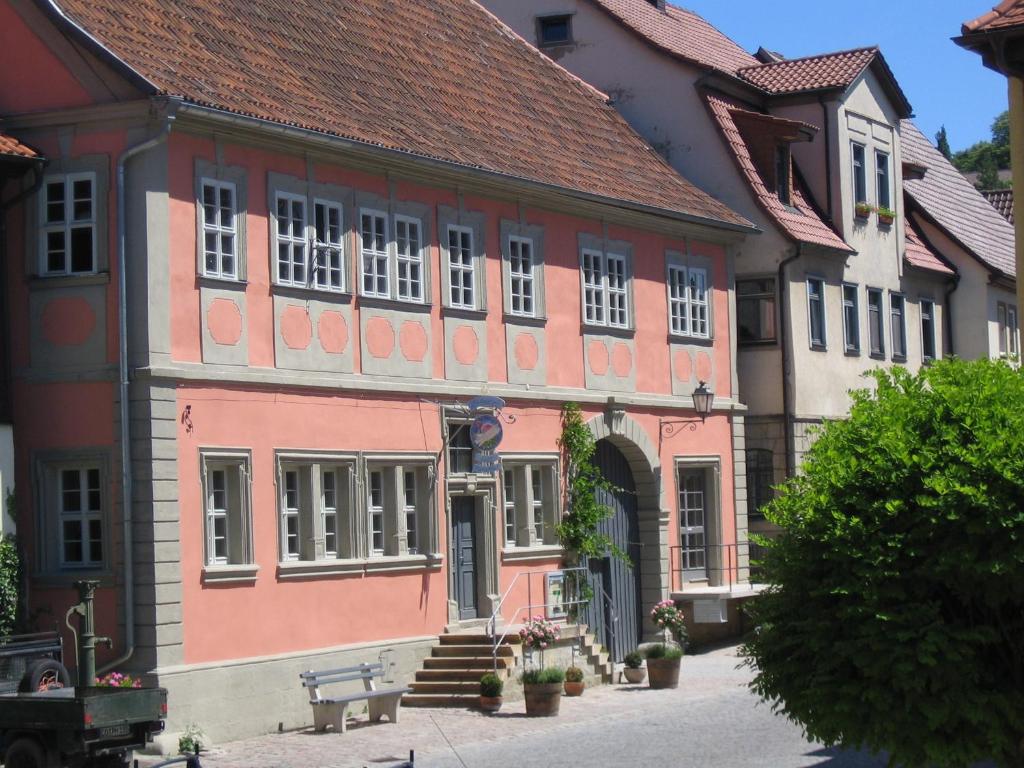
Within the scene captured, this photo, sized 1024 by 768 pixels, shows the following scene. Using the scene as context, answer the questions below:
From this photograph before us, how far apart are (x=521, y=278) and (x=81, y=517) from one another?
329 inches

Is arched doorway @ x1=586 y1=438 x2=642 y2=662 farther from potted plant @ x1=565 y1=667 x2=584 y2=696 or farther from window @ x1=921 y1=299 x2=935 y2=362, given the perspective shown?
window @ x1=921 y1=299 x2=935 y2=362

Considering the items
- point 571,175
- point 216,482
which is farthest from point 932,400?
point 571,175

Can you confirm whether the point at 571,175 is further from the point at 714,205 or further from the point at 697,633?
the point at 697,633

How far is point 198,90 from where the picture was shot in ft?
70.1

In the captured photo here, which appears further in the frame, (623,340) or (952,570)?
(623,340)

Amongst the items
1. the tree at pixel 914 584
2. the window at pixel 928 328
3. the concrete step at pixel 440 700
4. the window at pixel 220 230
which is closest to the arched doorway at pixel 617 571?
the concrete step at pixel 440 700

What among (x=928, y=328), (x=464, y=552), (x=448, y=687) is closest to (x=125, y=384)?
(x=448, y=687)

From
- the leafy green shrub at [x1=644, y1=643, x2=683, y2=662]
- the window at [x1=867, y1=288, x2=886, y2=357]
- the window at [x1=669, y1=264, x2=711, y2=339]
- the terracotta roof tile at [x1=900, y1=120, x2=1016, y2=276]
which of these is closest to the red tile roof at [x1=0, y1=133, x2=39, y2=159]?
the leafy green shrub at [x1=644, y1=643, x2=683, y2=662]

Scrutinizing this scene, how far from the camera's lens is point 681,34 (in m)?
37.1

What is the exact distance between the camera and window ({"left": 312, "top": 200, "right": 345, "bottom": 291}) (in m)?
23.2

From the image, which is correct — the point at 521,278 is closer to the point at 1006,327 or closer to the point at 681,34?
the point at 681,34

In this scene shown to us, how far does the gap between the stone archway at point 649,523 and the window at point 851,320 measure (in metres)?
6.99

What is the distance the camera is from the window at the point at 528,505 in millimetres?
26938

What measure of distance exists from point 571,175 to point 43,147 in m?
9.42
